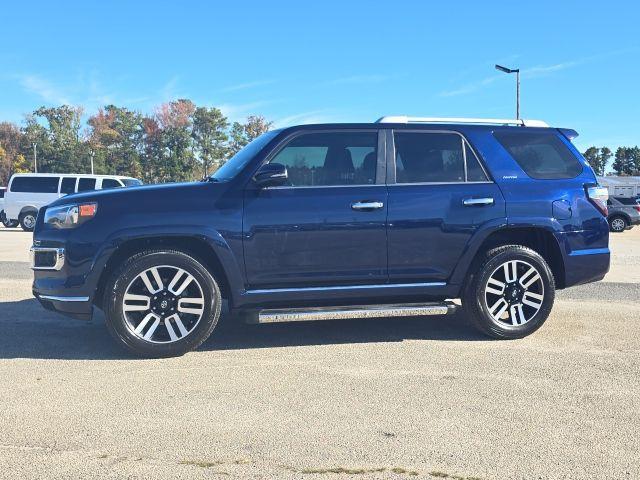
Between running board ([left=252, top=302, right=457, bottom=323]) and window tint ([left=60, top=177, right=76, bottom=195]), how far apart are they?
18.6 m

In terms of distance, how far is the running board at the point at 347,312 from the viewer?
4.48 m

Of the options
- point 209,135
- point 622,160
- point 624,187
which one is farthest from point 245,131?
point 622,160

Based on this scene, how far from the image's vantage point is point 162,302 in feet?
14.7

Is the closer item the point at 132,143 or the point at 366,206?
the point at 366,206

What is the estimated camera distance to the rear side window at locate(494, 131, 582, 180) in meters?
5.16

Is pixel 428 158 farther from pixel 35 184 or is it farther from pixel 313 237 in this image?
pixel 35 184

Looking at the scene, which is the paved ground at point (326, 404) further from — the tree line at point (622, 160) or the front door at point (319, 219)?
the tree line at point (622, 160)

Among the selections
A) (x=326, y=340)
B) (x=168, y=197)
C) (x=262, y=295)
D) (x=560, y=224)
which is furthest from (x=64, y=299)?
(x=560, y=224)

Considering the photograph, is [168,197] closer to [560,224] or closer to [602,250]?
[560,224]

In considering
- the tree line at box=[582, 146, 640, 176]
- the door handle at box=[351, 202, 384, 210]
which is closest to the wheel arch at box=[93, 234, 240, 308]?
the door handle at box=[351, 202, 384, 210]

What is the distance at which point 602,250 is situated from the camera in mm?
5215

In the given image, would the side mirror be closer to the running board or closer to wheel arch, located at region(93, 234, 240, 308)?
wheel arch, located at region(93, 234, 240, 308)

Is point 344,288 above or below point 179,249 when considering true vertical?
below

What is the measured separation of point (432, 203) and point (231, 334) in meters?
2.21
